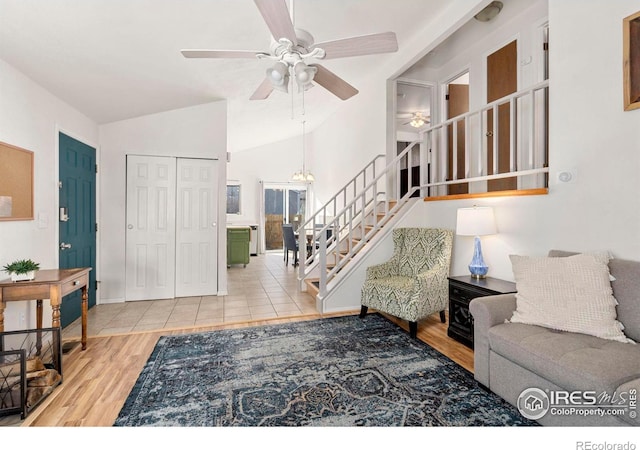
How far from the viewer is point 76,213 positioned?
3.54 m

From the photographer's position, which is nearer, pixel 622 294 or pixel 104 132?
pixel 622 294

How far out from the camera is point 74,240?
11.4 ft

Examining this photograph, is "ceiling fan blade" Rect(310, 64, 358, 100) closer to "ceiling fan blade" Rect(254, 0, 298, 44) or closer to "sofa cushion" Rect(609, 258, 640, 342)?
"ceiling fan blade" Rect(254, 0, 298, 44)

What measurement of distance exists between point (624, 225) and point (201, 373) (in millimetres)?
3023

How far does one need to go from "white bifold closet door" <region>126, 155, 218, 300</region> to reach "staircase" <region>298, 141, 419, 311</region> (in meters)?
1.38

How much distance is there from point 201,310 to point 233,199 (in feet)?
18.0

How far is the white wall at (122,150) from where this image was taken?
162 inches

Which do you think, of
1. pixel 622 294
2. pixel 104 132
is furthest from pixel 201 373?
pixel 104 132

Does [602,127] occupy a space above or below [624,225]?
above

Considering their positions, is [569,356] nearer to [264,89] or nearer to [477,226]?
[477,226]

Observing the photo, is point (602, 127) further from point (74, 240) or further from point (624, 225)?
point (74, 240)

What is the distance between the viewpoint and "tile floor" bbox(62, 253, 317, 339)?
333cm

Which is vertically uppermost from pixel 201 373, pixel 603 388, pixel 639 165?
pixel 639 165
